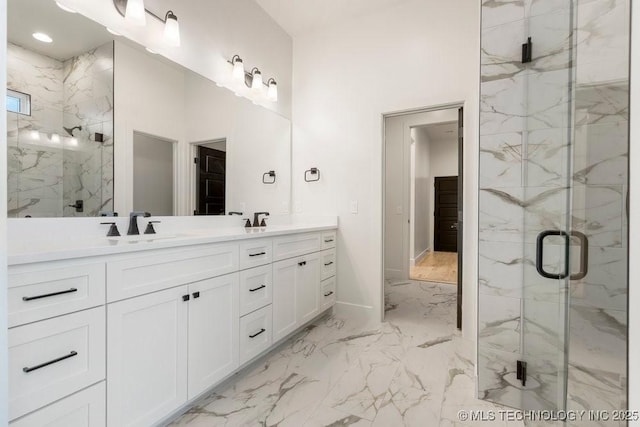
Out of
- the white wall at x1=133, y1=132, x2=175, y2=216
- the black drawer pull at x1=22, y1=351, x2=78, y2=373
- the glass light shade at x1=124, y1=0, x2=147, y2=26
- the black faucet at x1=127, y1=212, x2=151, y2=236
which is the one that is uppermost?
the glass light shade at x1=124, y1=0, x2=147, y2=26

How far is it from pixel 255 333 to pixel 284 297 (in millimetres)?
370

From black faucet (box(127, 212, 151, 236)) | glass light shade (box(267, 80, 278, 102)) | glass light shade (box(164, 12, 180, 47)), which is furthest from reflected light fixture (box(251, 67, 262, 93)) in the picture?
black faucet (box(127, 212, 151, 236))

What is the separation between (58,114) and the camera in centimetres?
147

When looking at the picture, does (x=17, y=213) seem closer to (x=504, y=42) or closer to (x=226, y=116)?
(x=226, y=116)

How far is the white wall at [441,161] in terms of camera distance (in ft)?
23.3

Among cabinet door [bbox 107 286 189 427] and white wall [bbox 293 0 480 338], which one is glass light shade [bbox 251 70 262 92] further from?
cabinet door [bbox 107 286 189 427]

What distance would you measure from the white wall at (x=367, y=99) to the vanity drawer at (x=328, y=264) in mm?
115

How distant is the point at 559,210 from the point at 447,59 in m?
1.78

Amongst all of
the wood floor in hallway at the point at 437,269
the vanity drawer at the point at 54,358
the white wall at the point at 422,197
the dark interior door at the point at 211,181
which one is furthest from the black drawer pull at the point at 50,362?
the white wall at the point at 422,197

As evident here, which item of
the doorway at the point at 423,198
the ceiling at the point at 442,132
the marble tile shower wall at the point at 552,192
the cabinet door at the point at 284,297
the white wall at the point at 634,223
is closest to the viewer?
the white wall at the point at 634,223

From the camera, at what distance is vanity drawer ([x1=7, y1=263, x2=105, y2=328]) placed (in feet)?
2.97

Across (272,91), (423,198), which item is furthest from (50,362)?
(423,198)

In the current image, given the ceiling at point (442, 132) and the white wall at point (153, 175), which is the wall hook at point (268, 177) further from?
the ceiling at point (442, 132)

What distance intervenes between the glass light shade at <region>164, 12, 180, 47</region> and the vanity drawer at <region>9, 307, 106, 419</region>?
67.3 inches
